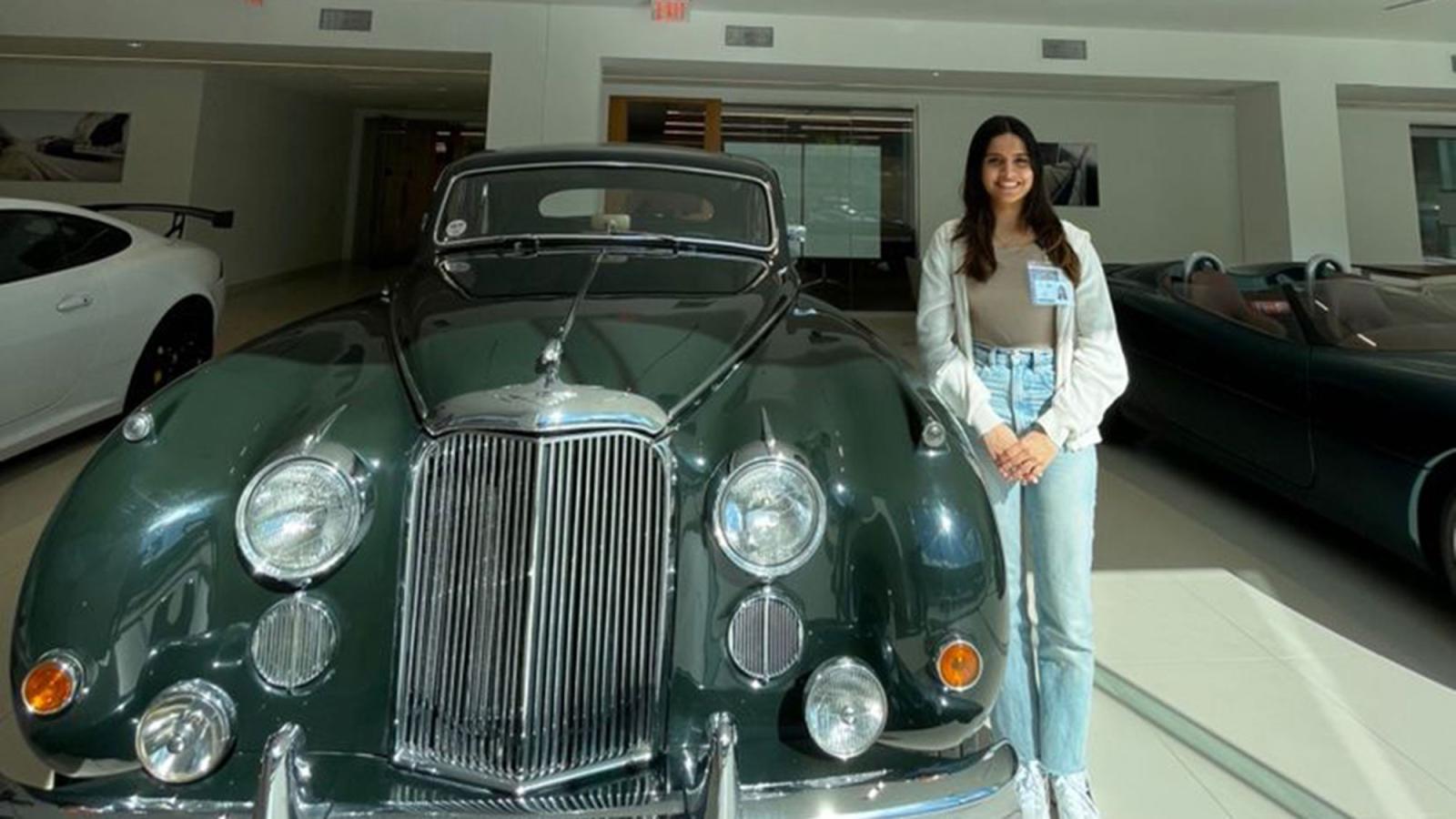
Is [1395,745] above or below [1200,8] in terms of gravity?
below

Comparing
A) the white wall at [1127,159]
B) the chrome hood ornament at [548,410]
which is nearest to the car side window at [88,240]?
the chrome hood ornament at [548,410]

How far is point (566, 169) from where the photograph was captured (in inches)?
86.0

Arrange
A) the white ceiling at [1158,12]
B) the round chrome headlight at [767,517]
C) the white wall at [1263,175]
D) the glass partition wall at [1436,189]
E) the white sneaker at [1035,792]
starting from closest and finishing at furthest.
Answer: the round chrome headlight at [767,517], the white sneaker at [1035,792], the white ceiling at [1158,12], the white wall at [1263,175], the glass partition wall at [1436,189]

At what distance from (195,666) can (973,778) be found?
107 centimetres

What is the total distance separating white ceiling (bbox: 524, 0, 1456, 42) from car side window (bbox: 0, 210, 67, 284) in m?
4.67

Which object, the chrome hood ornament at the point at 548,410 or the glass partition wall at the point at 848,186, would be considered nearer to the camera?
the chrome hood ornament at the point at 548,410

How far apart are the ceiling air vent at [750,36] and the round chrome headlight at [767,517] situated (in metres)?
6.72

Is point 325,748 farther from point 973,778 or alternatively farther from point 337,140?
point 337,140

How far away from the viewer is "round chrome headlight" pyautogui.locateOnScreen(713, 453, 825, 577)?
3.47 ft

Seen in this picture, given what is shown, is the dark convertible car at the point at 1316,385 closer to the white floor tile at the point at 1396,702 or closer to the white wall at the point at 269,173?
the white floor tile at the point at 1396,702

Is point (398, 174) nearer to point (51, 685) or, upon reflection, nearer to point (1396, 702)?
point (51, 685)

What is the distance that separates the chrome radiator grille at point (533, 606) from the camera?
986mm

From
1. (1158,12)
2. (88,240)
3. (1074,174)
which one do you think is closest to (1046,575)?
(88,240)

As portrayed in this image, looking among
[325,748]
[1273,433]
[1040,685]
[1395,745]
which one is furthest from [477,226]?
[1273,433]
